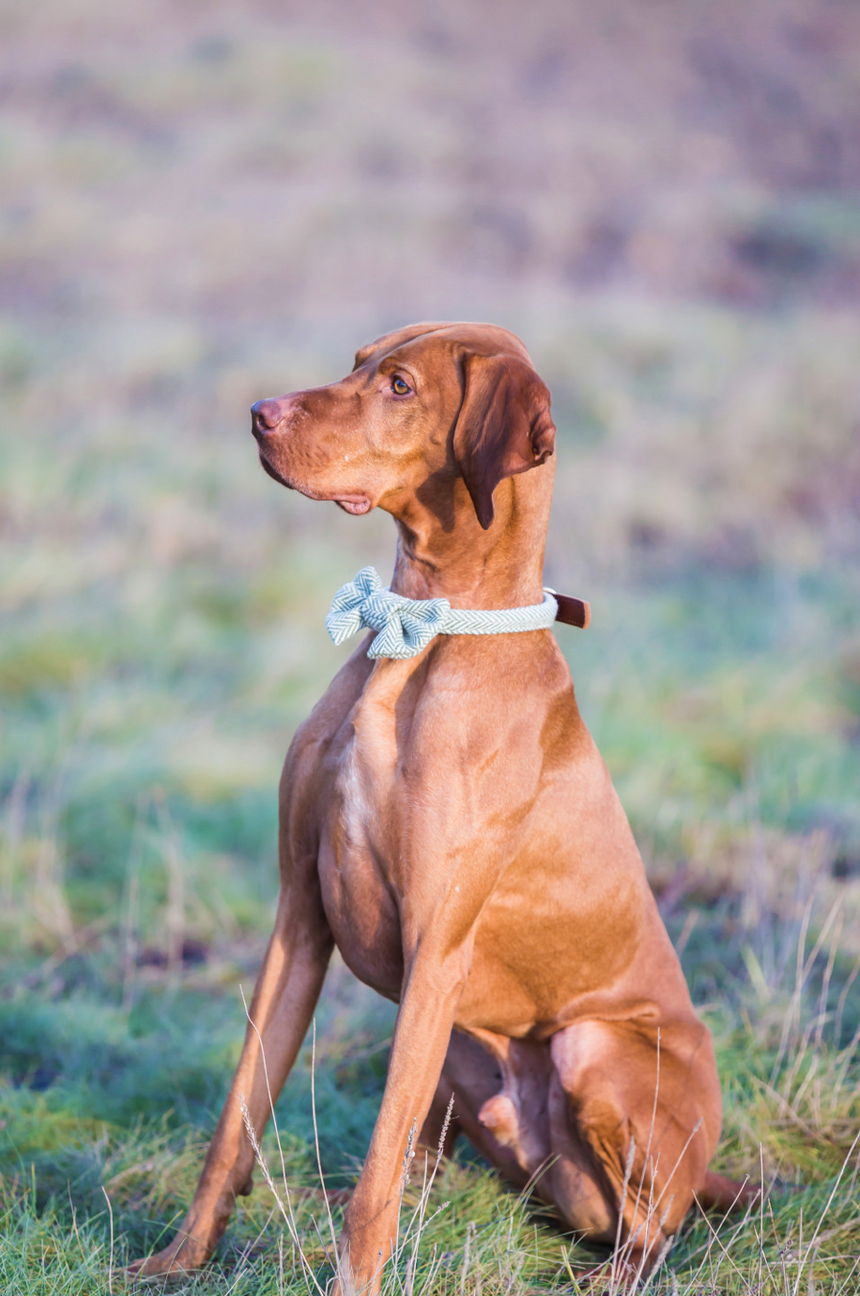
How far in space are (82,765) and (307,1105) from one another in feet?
8.94

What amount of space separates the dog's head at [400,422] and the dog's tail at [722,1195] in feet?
5.77

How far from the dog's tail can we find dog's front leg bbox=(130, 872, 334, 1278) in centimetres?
106

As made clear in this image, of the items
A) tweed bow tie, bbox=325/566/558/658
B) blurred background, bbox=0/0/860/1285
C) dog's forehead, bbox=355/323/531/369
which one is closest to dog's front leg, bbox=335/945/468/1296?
tweed bow tie, bbox=325/566/558/658

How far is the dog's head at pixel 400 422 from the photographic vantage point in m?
2.28

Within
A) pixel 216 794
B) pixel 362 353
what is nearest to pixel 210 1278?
pixel 362 353

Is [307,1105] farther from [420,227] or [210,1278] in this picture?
[420,227]

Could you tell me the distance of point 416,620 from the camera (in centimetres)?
235

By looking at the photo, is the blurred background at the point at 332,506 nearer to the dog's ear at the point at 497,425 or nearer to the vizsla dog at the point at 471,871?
the vizsla dog at the point at 471,871

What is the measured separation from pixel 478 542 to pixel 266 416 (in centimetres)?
51

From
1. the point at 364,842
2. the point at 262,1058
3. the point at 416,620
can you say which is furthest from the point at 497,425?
the point at 262,1058

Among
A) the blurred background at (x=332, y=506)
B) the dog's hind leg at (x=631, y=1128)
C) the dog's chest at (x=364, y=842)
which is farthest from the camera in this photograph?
the blurred background at (x=332, y=506)

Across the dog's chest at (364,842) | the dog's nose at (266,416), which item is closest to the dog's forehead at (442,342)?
the dog's nose at (266,416)

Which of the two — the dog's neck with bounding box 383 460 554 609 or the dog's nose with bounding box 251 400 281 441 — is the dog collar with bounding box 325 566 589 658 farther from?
the dog's nose with bounding box 251 400 281 441

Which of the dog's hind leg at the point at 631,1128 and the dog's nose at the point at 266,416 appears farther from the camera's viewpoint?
the dog's hind leg at the point at 631,1128
